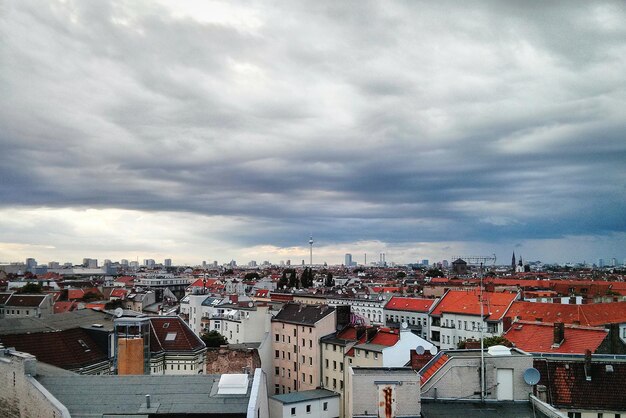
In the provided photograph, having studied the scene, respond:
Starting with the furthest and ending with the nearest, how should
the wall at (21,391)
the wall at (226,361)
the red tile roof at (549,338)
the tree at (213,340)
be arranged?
1. the tree at (213,340)
2. the wall at (226,361)
3. the red tile roof at (549,338)
4. the wall at (21,391)

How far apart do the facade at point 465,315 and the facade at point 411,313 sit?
1.76 metres

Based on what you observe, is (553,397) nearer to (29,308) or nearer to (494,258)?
(494,258)

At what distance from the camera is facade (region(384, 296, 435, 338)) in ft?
332

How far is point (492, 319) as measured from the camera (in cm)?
8569

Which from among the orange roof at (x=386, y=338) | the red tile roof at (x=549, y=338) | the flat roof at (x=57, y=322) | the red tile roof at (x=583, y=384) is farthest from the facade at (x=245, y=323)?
the red tile roof at (x=583, y=384)

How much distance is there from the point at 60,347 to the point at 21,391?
19.8 m

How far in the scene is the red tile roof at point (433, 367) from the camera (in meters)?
27.7

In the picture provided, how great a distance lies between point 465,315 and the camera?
303 feet

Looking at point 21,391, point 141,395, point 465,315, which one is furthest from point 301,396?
point 465,315

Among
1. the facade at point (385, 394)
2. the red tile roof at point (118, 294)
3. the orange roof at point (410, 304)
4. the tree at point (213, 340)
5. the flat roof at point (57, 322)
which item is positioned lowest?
the tree at point (213, 340)

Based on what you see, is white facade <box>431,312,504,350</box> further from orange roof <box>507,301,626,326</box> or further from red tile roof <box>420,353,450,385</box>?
red tile roof <box>420,353,450,385</box>

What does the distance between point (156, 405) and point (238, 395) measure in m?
3.29

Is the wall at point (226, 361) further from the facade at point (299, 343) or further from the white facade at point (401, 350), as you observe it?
the white facade at point (401, 350)

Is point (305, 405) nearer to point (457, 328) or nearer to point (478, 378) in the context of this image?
point (478, 378)
